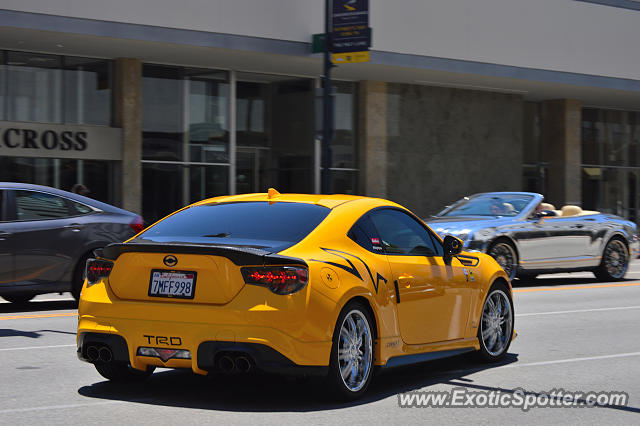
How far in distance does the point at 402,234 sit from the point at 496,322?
5.07ft

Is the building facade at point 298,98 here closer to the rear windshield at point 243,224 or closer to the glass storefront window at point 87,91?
the glass storefront window at point 87,91

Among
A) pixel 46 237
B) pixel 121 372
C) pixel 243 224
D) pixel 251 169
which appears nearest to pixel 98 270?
pixel 121 372

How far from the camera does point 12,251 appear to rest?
480 inches

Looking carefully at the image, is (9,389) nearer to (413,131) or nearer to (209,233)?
(209,233)

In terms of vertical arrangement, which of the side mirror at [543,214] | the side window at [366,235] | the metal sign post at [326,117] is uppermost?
the metal sign post at [326,117]

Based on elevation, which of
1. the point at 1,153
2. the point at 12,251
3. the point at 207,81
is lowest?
the point at 12,251

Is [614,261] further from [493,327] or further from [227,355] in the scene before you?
[227,355]

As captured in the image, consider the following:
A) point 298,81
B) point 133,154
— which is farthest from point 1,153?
point 298,81

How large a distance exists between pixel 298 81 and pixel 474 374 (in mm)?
21178

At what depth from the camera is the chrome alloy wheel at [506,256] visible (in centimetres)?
1641

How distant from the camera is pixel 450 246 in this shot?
8.03m

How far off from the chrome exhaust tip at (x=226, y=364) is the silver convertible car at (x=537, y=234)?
9963 mm

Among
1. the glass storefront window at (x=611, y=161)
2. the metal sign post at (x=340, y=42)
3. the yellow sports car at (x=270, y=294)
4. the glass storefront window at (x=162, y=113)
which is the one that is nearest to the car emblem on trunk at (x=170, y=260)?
the yellow sports car at (x=270, y=294)

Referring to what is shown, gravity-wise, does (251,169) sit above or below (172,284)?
above
